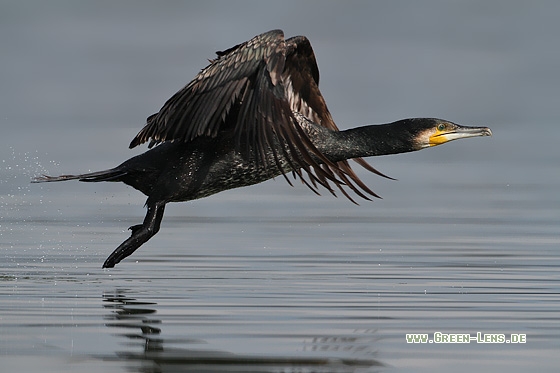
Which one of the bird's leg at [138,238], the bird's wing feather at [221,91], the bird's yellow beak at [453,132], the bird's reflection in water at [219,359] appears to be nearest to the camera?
the bird's reflection in water at [219,359]

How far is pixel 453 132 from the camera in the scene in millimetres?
12266

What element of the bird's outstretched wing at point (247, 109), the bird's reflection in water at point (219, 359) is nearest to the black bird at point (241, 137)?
the bird's outstretched wing at point (247, 109)

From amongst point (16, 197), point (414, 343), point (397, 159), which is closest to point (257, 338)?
point (414, 343)

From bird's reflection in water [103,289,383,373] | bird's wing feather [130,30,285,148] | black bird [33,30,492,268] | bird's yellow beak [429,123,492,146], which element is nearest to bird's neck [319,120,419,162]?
black bird [33,30,492,268]

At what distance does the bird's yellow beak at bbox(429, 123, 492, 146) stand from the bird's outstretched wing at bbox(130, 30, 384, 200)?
808 millimetres

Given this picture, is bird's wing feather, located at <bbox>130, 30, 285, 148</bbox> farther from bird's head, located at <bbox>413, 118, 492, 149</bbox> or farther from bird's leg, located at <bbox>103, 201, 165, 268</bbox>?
bird's head, located at <bbox>413, 118, 492, 149</bbox>

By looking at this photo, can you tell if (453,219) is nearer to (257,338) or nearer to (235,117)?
(235,117)

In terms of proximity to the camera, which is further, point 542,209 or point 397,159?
point 397,159

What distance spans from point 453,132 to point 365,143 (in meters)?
0.74

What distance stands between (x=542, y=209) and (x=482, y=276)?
23.5ft

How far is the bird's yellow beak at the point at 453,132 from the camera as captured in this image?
1217 cm

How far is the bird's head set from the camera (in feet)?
40.2

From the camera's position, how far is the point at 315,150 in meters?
11.6

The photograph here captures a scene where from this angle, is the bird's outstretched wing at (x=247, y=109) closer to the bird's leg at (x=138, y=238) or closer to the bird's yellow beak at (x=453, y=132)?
the bird's leg at (x=138, y=238)
